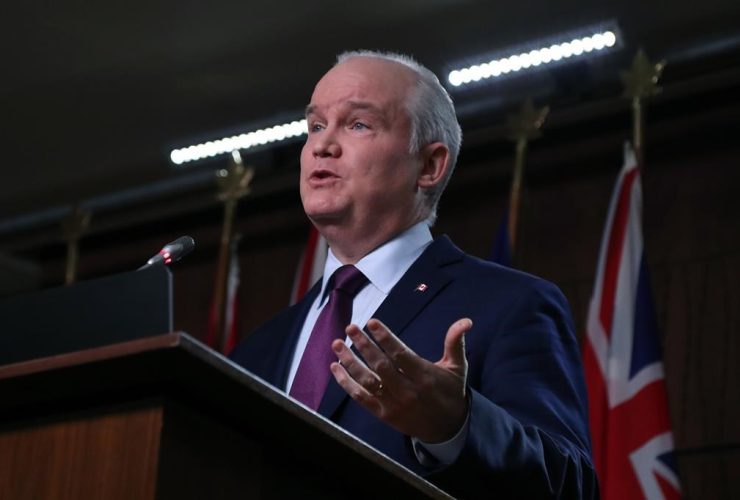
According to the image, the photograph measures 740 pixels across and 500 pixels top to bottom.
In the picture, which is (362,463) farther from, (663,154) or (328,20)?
(663,154)

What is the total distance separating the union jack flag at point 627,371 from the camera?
3.71 meters

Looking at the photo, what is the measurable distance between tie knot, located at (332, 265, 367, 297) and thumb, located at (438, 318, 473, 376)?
30.7 inches

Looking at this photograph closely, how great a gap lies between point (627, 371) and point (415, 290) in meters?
2.17

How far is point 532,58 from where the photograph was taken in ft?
15.3

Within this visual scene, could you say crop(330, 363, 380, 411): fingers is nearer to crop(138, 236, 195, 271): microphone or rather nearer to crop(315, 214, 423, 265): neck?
crop(138, 236, 195, 271): microphone

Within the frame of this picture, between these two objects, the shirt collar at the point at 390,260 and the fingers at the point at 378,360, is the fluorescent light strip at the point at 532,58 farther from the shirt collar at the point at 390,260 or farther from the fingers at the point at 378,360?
the fingers at the point at 378,360

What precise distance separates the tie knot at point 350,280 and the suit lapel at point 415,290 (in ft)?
0.37

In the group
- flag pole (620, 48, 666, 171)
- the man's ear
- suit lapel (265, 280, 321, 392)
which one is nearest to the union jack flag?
flag pole (620, 48, 666, 171)

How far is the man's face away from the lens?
217 centimetres

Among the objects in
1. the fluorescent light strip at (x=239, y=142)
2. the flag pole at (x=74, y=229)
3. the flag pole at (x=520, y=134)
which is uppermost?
the fluorescent light strip at (x=239, y=142)

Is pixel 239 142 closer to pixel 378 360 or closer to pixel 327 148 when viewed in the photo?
pixel 327 148

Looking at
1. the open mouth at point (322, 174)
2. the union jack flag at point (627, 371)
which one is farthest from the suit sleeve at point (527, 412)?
the union jack flag at point (627, 371)

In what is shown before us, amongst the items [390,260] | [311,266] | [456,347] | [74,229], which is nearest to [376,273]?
[390,260]

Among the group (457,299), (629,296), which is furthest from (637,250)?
(457,299)
